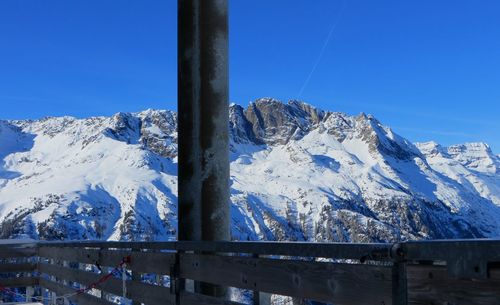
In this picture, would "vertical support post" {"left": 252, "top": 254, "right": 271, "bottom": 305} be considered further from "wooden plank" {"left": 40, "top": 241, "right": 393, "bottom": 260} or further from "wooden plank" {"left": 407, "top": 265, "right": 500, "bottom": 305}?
"wooden plank" {"left": 407, "top": 265, "right": 500, "bottom": 305}

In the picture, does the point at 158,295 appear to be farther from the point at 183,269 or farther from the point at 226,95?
the point at 226,95

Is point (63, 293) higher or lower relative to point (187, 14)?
lower

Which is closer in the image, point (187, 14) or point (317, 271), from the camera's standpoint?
point (317, 271)

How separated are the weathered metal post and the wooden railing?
0.68m

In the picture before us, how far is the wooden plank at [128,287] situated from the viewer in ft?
22.4

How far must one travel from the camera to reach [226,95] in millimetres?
7605

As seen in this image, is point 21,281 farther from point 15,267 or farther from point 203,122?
point 203,122

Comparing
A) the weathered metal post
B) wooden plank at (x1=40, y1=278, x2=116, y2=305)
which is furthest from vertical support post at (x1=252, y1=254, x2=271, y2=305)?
wooden plank at (x1=40, y1=278, x2=116, y2=305)

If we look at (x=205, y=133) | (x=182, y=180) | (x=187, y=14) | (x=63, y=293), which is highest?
(x=187, y=14)

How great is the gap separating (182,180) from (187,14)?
193cm

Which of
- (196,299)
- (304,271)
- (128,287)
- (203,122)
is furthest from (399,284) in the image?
(128,287)

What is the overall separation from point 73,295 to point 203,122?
12.0 feet

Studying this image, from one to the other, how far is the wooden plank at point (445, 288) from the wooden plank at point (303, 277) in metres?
0.27

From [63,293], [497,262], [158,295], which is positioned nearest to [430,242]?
[497,262]
